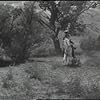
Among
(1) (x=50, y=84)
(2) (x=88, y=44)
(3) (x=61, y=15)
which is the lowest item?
(1) (x=50, y=84)

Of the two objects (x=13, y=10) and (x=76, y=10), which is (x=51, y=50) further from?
(x=13, y=10)

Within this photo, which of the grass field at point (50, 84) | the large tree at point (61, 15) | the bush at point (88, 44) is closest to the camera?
the grass field at point (50, 84)

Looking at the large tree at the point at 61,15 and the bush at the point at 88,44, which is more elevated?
the large tree at the point at 61,15

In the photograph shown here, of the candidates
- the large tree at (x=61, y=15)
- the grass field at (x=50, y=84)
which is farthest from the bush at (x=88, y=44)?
the grass field at (x=50, y=84)

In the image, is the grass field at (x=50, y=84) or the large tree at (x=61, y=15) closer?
the grass field at (x=50, y=84)

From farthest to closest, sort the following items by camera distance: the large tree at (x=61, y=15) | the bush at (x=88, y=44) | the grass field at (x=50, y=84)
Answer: the bush at (x=88, y=44) < the large tree at (x=61, y=15) < the grass field at (x=50, y=84)

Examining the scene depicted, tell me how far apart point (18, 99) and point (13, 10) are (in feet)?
40.5

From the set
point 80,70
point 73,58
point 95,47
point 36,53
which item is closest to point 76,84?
point 80,70

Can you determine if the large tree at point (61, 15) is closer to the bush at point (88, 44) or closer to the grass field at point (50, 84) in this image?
the bush at point (88, 44)

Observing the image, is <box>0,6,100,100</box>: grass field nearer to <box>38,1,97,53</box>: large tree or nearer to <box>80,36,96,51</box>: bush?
<box>38,1,97,53</box>: large tree

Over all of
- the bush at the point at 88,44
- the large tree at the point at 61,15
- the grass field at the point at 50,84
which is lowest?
the grass field at the point at 50,84

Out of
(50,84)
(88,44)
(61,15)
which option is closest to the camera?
(50,84)

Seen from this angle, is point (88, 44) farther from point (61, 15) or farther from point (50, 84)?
point (50, 84)

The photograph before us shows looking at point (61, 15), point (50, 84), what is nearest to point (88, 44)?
point (61, 15)
